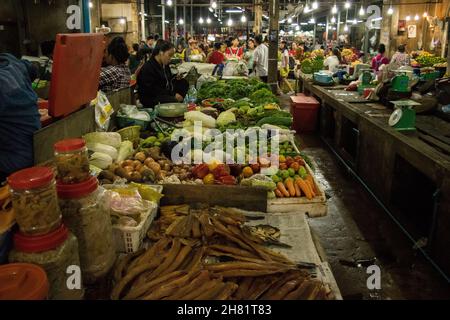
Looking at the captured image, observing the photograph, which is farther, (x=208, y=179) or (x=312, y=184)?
(x=312, y=184)

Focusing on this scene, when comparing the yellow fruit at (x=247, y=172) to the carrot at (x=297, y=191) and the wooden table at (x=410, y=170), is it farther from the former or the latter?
the wooden table at (x=410, y=170)

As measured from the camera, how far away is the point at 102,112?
16.1ft

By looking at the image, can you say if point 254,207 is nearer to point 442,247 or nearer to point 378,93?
point 442,247

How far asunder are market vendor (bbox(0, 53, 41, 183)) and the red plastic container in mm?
8015

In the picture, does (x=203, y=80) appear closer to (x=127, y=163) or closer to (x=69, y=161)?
(x=127, y=163)

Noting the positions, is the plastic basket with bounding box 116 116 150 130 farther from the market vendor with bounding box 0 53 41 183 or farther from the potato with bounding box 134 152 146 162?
the market vendor with bounding box 0 53 41 183

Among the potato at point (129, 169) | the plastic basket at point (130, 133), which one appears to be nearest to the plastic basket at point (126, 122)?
the plastic basket at point (130, 133)

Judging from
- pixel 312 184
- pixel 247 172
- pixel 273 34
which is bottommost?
pixel 312 184

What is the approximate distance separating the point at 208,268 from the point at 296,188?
179 centimetres

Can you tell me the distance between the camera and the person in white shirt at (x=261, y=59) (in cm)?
1395

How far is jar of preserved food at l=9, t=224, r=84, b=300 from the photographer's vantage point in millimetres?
2088

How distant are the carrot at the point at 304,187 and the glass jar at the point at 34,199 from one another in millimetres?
2642

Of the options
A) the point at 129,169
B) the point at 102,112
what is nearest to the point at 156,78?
the point at 102,112
